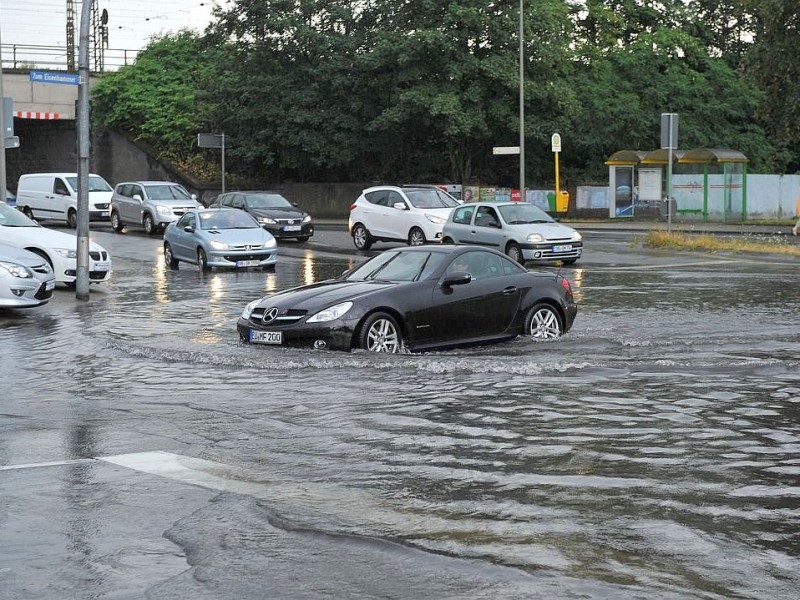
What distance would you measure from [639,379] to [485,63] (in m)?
40.8

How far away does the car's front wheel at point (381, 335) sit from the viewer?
1382 centimetres

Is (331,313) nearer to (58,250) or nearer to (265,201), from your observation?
(58,250)

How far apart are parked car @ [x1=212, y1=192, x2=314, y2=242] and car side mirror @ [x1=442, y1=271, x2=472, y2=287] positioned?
81.0 feet

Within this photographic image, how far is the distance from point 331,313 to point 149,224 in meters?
30.1

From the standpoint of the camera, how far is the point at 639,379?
12266 millimetres

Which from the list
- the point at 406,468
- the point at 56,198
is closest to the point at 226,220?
the point at 56,198

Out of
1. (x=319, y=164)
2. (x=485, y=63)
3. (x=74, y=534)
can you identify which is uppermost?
(x=485, y=63)

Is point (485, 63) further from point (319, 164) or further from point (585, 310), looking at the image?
point (585, 310)

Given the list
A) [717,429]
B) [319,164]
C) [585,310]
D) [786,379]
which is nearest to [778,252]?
[585,310]

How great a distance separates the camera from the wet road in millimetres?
5980

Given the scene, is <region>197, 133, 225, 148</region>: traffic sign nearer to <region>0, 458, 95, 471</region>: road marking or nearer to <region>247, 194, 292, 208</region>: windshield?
<region>247, 194, 292, 208</region>: windshield

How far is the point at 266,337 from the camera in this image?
14578 mm

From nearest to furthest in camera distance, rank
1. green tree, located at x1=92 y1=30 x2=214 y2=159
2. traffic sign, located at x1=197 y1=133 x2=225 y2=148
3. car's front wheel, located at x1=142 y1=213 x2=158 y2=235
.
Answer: car's front wheel, located at x1=142 y1=213 x2=158 y2=235
traffic sign, located at x1=197 y1=133 x2=225 y2=148
green tree, located at x1=92 y1=30 x2=214 y2=159

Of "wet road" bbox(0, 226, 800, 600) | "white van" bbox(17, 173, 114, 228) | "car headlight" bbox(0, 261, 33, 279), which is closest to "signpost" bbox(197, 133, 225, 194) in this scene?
"white van" bbox(17, 173, 114, 228)
